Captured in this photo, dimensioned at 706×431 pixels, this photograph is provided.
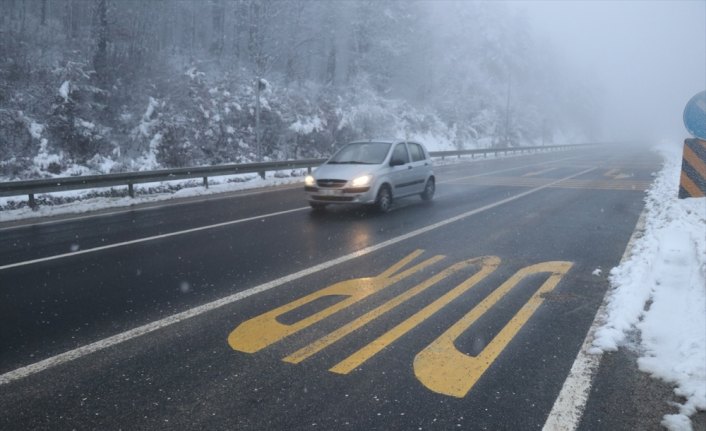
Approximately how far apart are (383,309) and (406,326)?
478mm

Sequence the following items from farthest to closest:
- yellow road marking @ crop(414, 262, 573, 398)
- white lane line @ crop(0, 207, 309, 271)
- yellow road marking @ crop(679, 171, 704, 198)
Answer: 1. yellow road marking @ crop(679, 171, 704, 198)
2. white lane line @ crop(0, 207, 309, 271)
3. yellow road marking @ crop(414, 262, 573, 398)

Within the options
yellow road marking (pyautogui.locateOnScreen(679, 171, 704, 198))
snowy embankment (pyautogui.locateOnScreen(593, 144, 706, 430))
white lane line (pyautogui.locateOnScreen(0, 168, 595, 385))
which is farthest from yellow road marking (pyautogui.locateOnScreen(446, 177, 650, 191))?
white lane line (pyautogui.locateOnScreen(0, 168, 595, 385))

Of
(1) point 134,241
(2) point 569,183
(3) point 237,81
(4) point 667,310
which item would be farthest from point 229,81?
(4) point 667,310

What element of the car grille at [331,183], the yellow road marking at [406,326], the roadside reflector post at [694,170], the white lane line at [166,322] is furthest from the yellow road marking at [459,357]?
the roadside reflector post at [694,170]

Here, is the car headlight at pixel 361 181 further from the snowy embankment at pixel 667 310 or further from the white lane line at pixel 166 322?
the snowy embankment at pixel 667 310

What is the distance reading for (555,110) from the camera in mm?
93750

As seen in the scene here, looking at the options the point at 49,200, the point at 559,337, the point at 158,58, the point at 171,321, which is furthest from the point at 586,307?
the point at 158,58

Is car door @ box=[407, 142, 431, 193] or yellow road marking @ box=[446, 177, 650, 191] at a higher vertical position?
car door @ box=[407, 142, 431, 193]

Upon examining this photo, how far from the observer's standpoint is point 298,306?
511 cm

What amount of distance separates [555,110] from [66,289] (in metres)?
99.6

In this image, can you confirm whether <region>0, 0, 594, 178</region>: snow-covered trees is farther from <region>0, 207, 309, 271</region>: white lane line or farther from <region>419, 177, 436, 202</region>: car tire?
<region>0, 207, 309, 271</region>: white lane line

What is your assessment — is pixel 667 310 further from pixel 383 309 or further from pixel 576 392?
pixel 383 309

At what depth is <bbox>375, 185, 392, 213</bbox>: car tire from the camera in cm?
1122

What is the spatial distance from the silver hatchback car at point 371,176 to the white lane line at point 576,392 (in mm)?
6777
